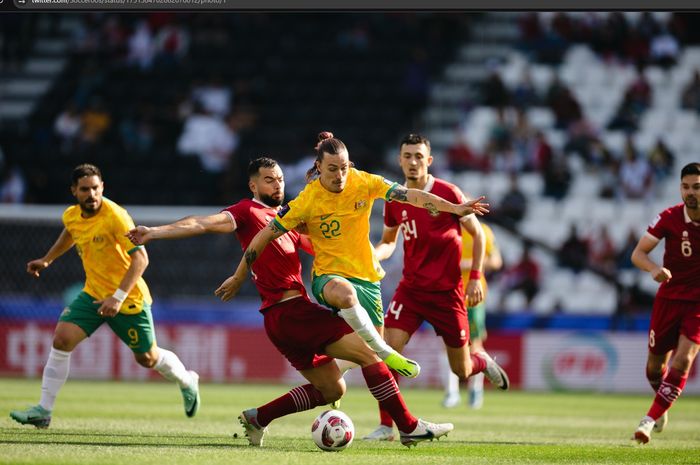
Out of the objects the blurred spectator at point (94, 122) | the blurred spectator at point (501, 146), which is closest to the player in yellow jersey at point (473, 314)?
the blurred spectator at point (501, 146)

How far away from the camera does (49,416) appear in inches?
438

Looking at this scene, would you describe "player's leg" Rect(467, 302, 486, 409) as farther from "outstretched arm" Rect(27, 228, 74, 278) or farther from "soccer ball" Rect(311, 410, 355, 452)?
"outstretched arm" Rect(27, 228, 74, 278)

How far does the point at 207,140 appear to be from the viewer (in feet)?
84.5

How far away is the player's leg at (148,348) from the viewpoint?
11.8 meters

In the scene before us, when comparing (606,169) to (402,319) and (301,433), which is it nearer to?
(402,319)

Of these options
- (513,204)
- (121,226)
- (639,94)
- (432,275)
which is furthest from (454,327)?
(639,94)

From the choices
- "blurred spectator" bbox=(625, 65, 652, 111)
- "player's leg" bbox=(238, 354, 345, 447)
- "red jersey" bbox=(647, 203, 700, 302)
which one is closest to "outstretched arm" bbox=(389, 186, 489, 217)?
"player's leg" bbox=(238, 354, 345, 447)

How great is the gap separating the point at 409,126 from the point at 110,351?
9829mm

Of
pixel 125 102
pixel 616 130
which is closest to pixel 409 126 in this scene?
pixel 616 130

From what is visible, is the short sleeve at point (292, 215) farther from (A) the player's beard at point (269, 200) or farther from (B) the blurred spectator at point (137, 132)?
(B) the blurred spectator at point (137, 132)

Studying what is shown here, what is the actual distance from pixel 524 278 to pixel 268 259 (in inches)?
541

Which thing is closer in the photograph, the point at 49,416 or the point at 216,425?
the point at 49,416

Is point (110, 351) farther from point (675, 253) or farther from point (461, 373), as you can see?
point (675, 253)

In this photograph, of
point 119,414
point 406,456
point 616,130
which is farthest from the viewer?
point 616,130
